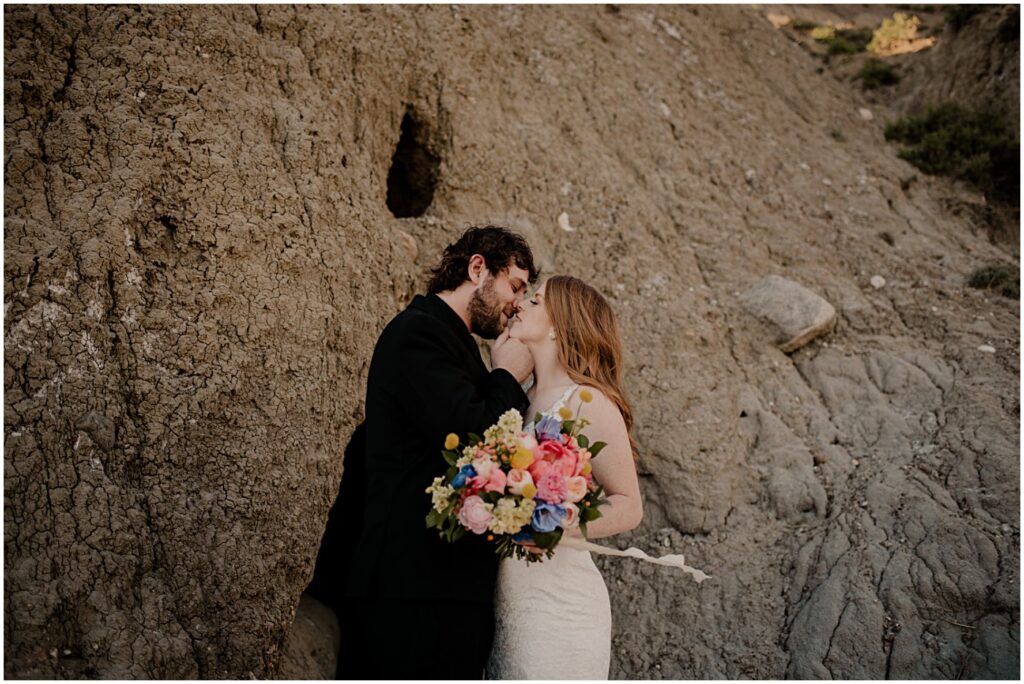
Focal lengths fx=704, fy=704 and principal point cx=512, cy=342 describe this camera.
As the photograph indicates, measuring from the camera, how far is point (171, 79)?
4.11 m

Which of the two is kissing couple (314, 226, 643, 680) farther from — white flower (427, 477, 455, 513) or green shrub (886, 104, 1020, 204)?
green shrub (886, 104, 1020, 204)

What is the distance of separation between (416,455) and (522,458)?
1.96ft

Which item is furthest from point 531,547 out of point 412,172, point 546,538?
point 412,172

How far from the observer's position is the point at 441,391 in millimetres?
2824

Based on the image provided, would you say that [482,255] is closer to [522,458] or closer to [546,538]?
[522,458]

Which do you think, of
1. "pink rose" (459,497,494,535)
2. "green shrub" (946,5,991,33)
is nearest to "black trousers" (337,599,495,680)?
"pink rose" (459,497,494,535)

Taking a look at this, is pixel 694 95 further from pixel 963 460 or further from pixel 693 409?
pixel 963 460

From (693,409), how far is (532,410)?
241cm

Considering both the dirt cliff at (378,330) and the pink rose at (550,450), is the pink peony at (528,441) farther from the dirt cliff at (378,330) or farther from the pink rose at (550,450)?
the dirt cliff at (378,330)

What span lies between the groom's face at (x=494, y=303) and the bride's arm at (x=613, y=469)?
0.65m

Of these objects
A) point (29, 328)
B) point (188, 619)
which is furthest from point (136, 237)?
point (188, 619)

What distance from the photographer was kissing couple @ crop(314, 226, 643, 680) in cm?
279

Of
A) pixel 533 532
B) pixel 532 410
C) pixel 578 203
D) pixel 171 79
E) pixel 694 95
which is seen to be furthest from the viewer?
pixel 694 95

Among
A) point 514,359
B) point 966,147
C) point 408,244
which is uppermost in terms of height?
point 966,147
